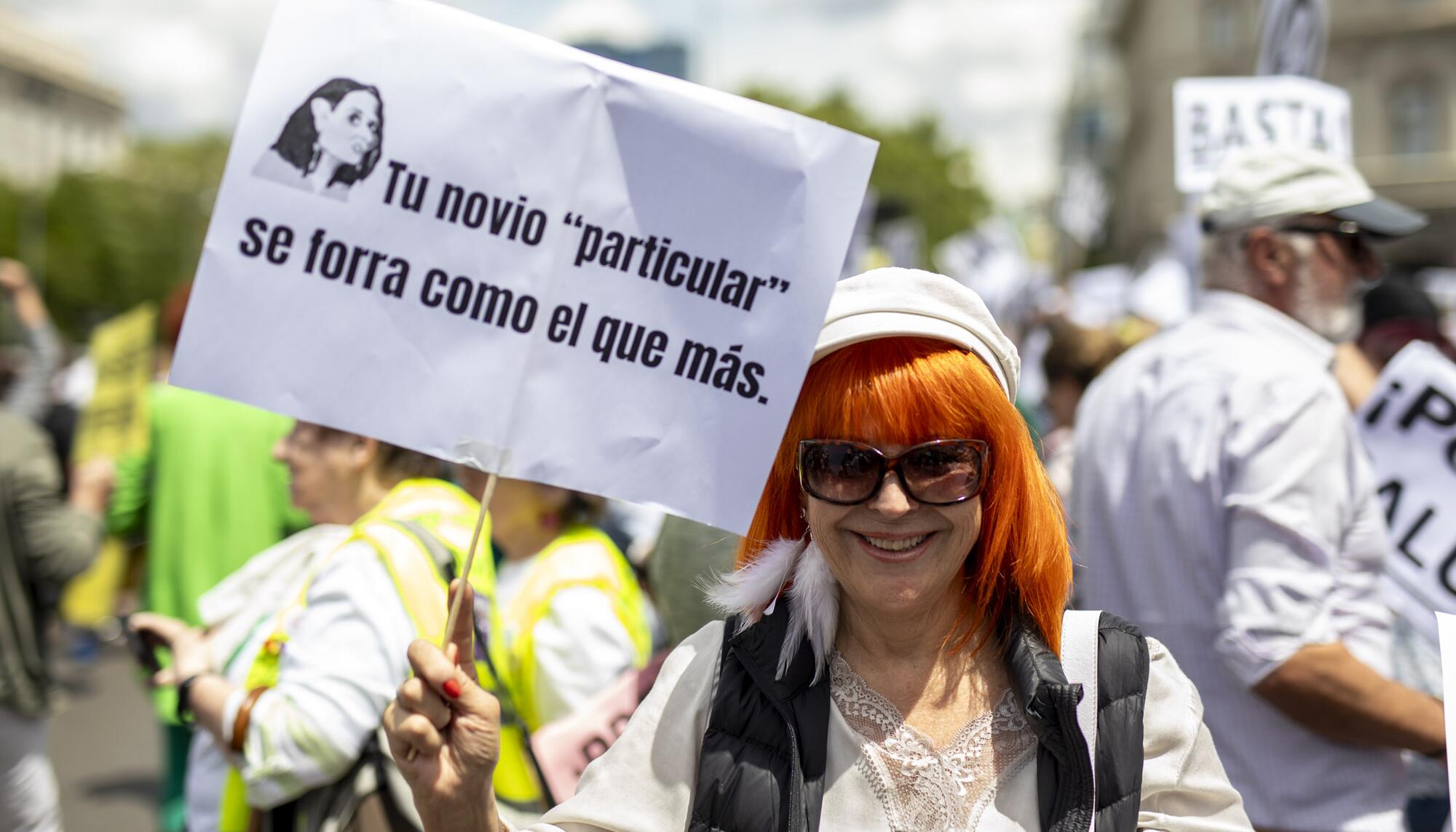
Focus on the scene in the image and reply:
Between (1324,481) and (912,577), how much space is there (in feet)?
3.64

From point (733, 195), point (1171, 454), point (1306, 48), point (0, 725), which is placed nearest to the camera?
point (733, 195)

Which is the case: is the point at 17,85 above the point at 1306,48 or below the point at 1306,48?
above

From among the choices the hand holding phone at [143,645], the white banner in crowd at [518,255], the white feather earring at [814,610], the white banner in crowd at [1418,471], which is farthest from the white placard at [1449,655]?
the hand holding phone at [143,645]

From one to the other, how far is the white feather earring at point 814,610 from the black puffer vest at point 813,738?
11 millimetres

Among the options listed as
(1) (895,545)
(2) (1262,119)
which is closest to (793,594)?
(1) (895,545)

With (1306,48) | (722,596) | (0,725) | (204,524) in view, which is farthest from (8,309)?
(722,596)

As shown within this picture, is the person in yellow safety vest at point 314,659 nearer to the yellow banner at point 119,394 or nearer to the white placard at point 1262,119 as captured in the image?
the white placard at point 1262,119

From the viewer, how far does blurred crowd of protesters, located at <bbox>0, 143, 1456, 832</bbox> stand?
249cm

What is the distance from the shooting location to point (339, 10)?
1772mm

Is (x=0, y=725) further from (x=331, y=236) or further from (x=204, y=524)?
(x=331, y=236)

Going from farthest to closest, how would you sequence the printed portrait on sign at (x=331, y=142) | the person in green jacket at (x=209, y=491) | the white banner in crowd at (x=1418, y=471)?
the person in green jacket at (x=209, y=491)
the white banner in crowd at (x=1418, y=471)
the printed portrait on sign at (x=331, y=142)

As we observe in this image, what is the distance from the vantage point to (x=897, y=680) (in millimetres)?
1834

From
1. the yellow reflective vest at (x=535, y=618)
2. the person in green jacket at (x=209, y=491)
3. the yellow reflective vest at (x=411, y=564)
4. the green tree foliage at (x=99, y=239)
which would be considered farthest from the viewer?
the green tree foliage at (x=99, y=239)

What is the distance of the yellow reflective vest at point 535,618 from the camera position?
2.82 meters
